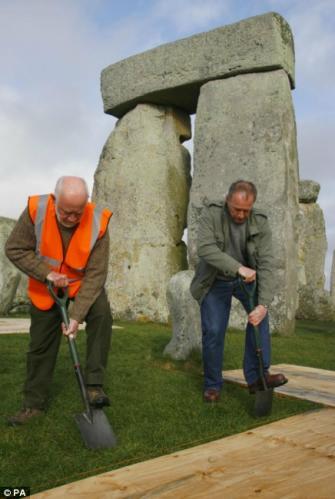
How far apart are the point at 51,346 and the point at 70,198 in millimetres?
918

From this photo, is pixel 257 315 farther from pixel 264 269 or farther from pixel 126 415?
pixel 126 415

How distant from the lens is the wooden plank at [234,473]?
2053 mm

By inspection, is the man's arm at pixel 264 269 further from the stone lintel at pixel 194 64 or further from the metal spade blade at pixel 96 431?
the stone lintel at pixel 194 64

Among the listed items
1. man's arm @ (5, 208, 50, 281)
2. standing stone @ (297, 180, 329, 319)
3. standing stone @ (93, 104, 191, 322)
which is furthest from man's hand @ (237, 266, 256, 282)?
standing stone @ (297, 180, 329, 319)

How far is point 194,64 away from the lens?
8344 mm

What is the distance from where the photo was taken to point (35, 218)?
3027mm

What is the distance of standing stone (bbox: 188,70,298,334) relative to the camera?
7430 mm

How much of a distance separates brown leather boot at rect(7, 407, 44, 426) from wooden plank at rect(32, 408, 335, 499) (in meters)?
0.96

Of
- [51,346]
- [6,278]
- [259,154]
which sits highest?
[259,154]

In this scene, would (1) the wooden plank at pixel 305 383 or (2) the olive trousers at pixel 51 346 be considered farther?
(1) the wooden plank at pixel 305 383

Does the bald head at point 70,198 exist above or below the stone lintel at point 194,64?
below

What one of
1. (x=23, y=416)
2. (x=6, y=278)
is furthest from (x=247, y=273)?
(x=6, y=278)

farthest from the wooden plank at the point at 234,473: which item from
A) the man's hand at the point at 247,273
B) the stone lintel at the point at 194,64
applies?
the stone lintel at the point at 194,64

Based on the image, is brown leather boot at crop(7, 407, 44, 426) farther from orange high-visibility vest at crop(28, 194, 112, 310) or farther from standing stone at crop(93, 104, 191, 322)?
standing stone at crop(93, 104, 191, 322)
